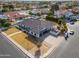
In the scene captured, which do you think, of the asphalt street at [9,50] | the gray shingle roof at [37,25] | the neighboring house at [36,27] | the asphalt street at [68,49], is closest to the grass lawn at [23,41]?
the asphalt street at [9,50]

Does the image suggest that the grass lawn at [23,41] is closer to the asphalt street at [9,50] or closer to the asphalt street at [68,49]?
the asphalt street at [9,50]

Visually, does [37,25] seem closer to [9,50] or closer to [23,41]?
[23,41]

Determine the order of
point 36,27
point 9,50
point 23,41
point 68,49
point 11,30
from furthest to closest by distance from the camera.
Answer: point 11,30 → point 36,27 → point 23,41 → point 68,49 → point 9,50

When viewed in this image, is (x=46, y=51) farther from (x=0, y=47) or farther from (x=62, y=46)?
(x=0, y=47)

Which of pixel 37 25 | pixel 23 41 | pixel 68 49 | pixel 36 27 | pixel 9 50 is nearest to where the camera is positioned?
pixel 9 50

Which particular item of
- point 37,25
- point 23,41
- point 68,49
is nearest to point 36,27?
point 37,25

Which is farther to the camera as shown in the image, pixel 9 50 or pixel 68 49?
pixel 68 49

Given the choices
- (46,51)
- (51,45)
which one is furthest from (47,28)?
(46,51)
